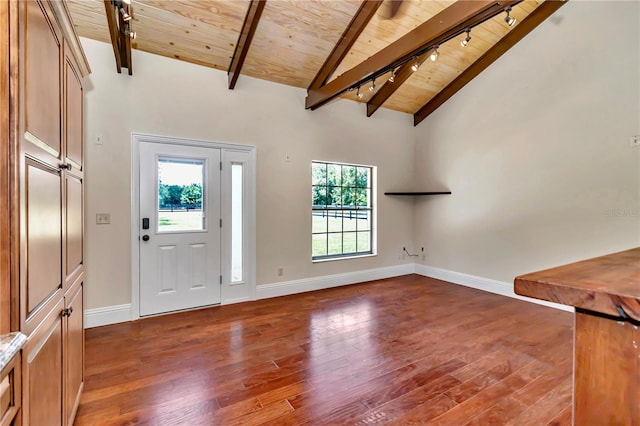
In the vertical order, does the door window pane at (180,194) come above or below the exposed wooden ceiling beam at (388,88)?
below

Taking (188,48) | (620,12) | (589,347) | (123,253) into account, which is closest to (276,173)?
(188,48)

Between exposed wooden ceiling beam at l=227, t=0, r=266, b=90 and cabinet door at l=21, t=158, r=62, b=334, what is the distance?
2366 mm

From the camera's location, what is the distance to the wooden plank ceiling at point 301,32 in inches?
115

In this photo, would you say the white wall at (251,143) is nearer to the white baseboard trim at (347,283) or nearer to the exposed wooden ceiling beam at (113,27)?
the white baseboard trim at (347,283)

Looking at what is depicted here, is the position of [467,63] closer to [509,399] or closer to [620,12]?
[620,12]

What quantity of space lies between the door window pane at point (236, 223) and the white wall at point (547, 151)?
11.0 feet

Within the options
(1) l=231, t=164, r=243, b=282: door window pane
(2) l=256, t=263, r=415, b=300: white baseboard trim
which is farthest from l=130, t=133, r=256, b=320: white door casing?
(2) l=256, t=263, r=415, b=300: white baseboard trim

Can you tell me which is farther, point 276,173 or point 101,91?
point 276,173

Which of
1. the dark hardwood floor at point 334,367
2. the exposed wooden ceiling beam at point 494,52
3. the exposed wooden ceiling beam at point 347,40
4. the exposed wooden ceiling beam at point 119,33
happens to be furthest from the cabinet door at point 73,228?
the exposed wooden ceiling beam at point 494,52

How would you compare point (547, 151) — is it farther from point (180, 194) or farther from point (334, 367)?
point (180, 194)

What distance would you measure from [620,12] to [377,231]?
3913 mm

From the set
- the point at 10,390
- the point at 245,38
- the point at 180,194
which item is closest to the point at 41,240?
the point at 10,390

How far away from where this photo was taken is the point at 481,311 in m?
3.60

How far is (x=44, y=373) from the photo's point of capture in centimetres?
120
